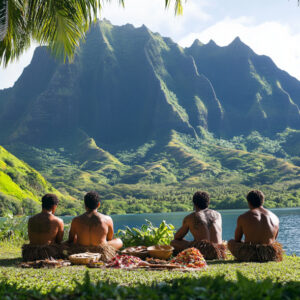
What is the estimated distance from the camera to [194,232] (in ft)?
28.9

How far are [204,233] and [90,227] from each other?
8.81 ft

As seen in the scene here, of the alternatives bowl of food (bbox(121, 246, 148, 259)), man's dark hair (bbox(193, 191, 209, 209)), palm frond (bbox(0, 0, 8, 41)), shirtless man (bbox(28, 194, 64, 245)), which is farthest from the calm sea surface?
palm frond (bbox(0, 0, 8, 41))

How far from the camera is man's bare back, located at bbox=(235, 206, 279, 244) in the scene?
8398 millimetres

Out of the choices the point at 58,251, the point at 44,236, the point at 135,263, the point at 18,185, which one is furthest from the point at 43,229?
the point at 18,185

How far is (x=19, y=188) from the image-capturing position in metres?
120

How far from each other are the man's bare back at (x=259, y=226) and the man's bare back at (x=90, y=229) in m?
3.21

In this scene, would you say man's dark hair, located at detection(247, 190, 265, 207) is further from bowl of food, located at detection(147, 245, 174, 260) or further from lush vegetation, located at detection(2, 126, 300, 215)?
lush vegetation, located at detection(2, 126, 300, 215)

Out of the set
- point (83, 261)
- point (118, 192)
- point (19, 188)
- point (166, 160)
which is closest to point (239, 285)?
point (83, 261)

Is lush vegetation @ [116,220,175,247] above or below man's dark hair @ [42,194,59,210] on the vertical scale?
below

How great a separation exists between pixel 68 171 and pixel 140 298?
200 metres

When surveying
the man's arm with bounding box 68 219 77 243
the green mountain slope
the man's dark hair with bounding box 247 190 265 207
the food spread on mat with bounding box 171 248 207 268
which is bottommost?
the food spread on mat with bounding box 171 248 207 268

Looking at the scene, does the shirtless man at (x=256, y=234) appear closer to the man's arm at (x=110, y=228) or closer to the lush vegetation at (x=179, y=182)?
the man's arm at (x=110, y=228)

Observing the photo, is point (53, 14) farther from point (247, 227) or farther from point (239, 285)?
point (239, 285)

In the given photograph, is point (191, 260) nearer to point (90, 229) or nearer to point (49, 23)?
point (90, 229)
